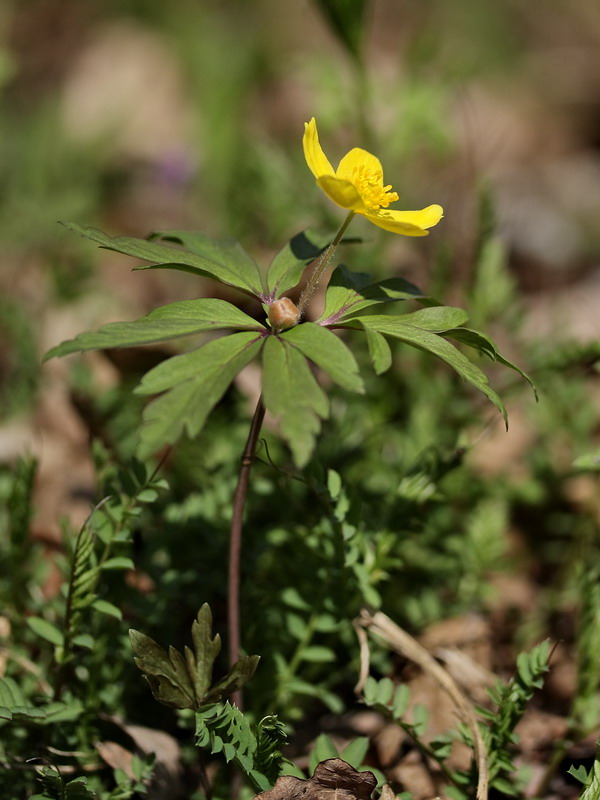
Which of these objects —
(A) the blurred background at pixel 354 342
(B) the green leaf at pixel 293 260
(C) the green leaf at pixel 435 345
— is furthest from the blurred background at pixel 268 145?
(C) the green leaf at pixel 435 345

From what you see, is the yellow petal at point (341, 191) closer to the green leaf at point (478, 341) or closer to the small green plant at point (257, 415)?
the small green plant at point (257, 415)

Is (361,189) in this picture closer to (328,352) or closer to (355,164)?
(355,164)

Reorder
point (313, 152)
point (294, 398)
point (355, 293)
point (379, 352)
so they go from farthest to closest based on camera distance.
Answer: point (355, 293) < point (313, 152) < point (379, 352) < point (294, 398)

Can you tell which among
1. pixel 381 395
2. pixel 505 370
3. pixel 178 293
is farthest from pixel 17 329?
pixel 505 370

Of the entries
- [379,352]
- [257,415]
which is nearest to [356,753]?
[257,415]

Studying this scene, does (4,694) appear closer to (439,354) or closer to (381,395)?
(439,354)
